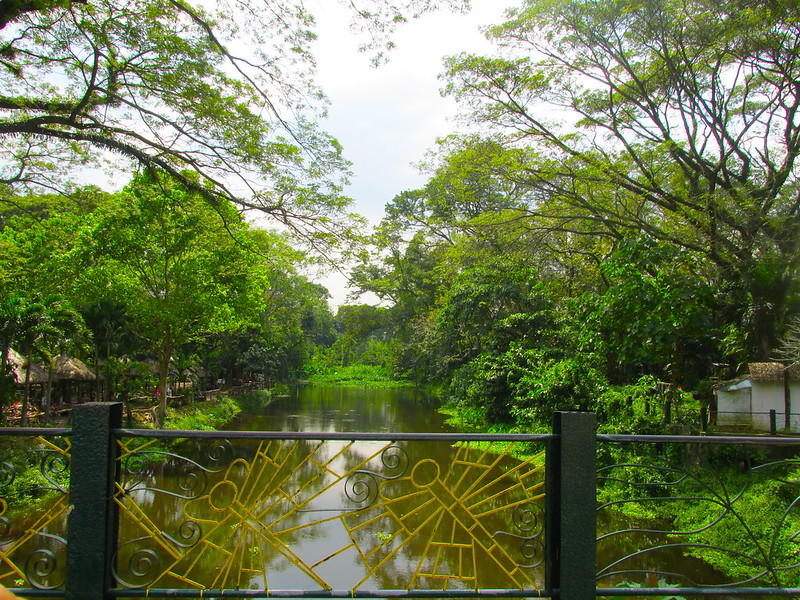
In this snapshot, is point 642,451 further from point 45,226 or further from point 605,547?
point 45,226

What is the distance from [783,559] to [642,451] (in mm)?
3031

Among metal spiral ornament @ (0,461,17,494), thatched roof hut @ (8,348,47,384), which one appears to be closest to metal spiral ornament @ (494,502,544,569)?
metal spiral ornament @ (0,461,17,494)

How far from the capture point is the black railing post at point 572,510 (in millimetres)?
2355

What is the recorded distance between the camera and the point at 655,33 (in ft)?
34.0

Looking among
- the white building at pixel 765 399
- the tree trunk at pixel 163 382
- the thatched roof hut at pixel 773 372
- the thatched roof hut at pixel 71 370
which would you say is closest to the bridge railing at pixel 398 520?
the white building at pixel 765 399

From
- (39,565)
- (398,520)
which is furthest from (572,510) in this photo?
(39,565)

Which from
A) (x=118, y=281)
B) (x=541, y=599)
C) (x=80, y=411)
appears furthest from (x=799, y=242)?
(x=118, y=281)

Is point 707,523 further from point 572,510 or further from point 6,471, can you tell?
point 6,471

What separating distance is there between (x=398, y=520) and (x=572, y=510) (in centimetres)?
76

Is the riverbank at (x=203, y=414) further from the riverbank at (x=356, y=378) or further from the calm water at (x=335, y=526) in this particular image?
the riverbank at (x=356, y=378)

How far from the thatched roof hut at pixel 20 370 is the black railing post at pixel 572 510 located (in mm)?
13820

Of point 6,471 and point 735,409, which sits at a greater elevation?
point 6,471

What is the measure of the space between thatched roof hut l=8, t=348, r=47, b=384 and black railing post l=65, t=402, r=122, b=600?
1259 cm

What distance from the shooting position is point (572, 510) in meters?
2.38
